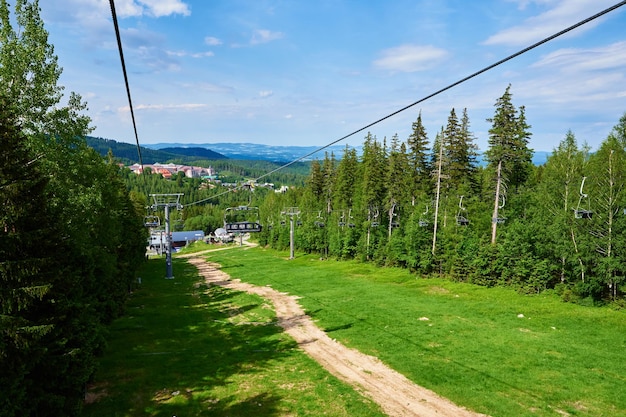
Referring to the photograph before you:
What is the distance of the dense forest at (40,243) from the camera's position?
1011 centimetres

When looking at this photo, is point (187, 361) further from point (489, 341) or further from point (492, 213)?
point (492, 213)

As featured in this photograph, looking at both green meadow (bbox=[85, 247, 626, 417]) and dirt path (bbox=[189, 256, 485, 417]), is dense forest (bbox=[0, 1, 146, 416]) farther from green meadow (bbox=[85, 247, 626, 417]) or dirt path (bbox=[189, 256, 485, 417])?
dirt path (bbox=[189, 256, 485, 417])

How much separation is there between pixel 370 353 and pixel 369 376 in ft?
9.45

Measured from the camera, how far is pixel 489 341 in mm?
21734

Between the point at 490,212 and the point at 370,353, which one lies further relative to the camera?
the point at 490,212

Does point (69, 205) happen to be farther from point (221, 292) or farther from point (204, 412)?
point (221, 292)

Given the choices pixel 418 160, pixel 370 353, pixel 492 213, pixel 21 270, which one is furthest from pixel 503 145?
pixel 21 270

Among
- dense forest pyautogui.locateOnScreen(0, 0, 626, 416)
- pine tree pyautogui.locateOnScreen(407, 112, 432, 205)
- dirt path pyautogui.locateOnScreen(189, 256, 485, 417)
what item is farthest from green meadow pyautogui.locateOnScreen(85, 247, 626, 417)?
pine tree pyautogui.locateOnScreen(407, 112, 432, 205)

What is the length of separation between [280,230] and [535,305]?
60.4 meters

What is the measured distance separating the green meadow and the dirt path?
0.57 metres

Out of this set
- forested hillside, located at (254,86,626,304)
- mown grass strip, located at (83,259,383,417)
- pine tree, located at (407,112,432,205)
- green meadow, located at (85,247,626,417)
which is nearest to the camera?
mown grass strip, located at (83,259,383,417)

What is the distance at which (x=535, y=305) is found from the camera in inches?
1164

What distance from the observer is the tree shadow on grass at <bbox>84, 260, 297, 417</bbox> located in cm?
1462

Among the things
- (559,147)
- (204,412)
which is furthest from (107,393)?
(559,147)
